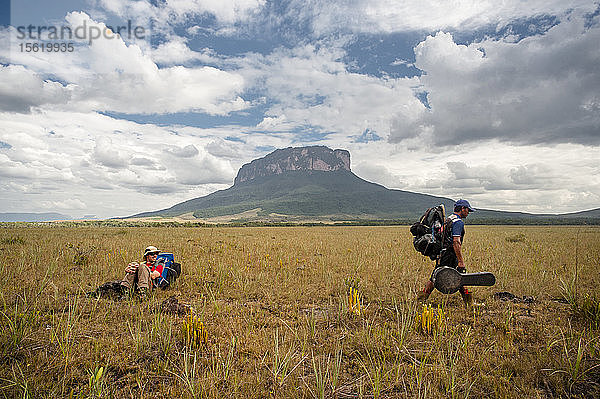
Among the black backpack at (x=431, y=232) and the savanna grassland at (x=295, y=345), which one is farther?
the black backpack at (x=431, y=232)

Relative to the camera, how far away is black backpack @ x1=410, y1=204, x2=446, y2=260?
6.97 metres

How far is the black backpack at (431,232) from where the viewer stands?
697 cm

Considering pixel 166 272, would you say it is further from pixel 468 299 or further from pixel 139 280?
pixel 468 299

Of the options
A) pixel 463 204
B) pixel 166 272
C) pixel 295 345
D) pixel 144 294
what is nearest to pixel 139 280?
pixel 144 294

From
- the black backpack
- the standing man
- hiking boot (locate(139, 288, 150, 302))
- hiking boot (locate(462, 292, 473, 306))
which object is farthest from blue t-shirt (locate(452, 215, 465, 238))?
hiking boot (locate(139, 288, 150, 302))

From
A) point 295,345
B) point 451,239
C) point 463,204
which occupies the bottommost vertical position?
point 295,345

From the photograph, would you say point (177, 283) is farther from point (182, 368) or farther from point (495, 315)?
point (495, 315)

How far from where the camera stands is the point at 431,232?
712 cm

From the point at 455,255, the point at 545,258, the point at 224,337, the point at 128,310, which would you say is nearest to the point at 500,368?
the point at 455,255

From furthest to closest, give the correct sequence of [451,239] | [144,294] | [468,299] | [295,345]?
[144,294]
[451,239]
[468,299]
[295,345]

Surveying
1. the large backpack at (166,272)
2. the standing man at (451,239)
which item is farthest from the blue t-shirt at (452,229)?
the large backpack at (166,272)

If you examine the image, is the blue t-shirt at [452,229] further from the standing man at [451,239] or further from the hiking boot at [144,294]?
the hiking boot at [144,294]

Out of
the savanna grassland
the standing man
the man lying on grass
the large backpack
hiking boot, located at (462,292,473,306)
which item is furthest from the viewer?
the large backpack

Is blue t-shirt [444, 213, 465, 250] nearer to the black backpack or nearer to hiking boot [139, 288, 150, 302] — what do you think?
the black backpack
